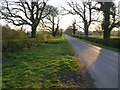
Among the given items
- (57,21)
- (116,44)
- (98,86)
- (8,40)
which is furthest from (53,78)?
(57,21)

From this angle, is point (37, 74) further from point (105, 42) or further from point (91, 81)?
point (105, 42)

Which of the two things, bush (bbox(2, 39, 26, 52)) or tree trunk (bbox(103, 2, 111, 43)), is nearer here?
bush (bbox(2, 39, 26, 52))

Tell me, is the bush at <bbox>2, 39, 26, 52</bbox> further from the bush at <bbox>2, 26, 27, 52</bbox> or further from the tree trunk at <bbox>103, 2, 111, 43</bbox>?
the tree trunk at <bbox>103, 2, 111, 43</bbox>

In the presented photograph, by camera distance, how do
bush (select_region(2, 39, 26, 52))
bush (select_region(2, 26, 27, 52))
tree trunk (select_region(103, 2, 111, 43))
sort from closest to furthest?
bush (select_region(2, 39, 26, 52))
bush (select_region(2, 26, 27, 52))
tree trunk (select_region(103, 2, 111, 43))

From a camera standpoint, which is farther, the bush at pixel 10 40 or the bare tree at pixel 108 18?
the bare tree at pixel 108 18

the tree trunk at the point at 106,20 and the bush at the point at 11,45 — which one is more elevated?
the tree trunk at the point at 106,20

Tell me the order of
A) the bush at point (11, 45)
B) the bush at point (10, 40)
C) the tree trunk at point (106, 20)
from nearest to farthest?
the bush at point (11, 45)
the bush at point (10, 40)
the tree trunk at point (106, 20)

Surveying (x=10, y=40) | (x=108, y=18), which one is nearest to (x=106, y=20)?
(x=108, y=18)

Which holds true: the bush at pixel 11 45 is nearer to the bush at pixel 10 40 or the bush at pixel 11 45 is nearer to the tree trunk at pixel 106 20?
the bush at pixel 10 40

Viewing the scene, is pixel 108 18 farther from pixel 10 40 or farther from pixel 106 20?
pixel 10 40

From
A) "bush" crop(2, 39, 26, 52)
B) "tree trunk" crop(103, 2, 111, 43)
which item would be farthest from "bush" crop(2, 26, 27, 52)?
"tree trunk" crop(103, 2, 111, 43)

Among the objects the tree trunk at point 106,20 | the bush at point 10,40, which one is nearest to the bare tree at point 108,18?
the tree trunk at point 106,20

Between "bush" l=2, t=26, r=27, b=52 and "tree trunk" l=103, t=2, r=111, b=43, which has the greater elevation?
"tree trunk" l=103, t=2, r=111, b=43

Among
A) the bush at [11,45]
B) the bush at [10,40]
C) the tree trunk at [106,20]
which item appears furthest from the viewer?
the tree trunk at [106,20]
